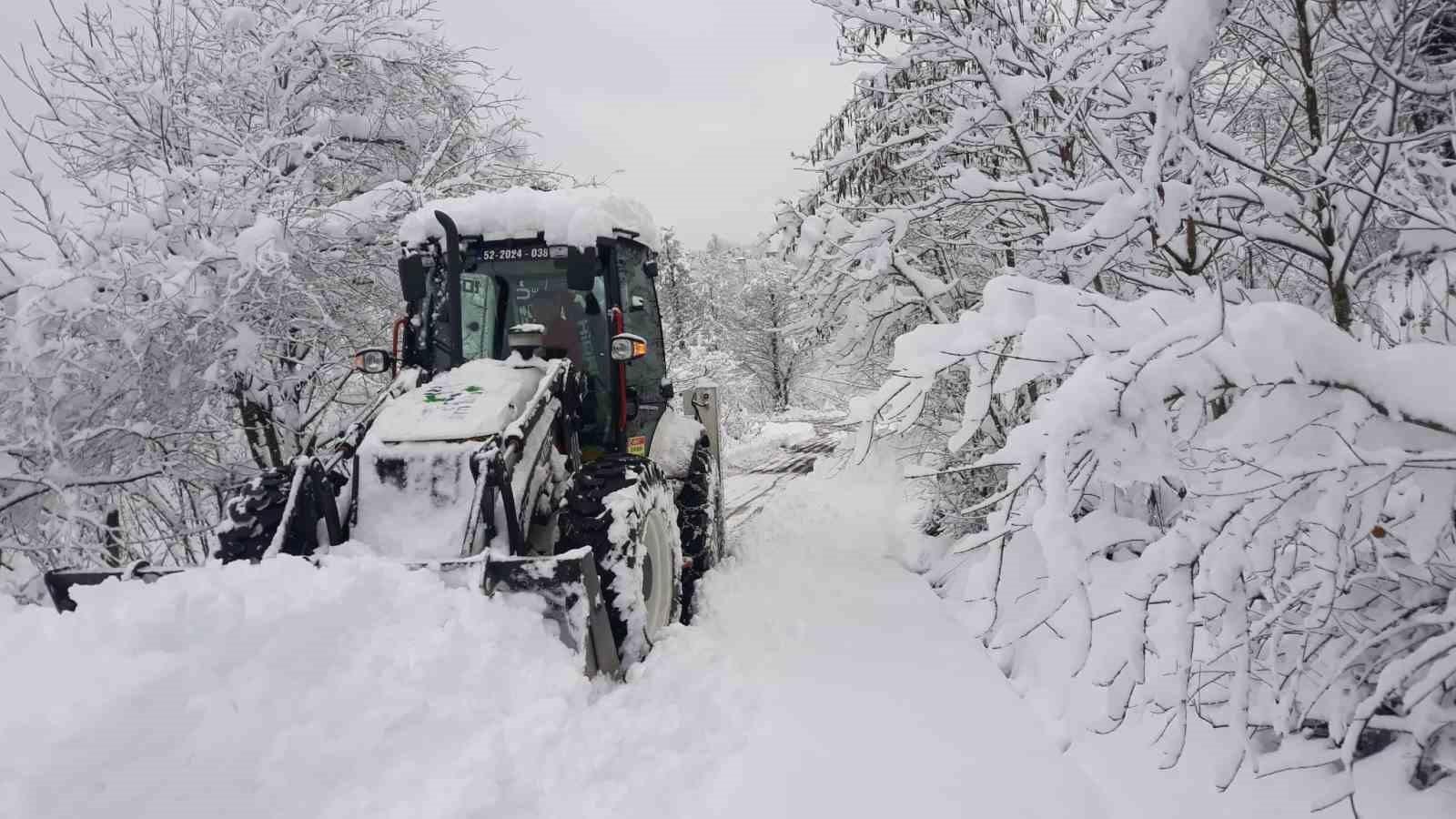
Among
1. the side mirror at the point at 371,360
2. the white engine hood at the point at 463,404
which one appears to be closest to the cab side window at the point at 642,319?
the white engine hood at the point at 463,404

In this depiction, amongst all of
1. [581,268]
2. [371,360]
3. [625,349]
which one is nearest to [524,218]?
[581,268]

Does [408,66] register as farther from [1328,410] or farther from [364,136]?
[1328,410]

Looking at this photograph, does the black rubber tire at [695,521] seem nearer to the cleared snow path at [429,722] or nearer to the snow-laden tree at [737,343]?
the cleared snow path at [429,722]

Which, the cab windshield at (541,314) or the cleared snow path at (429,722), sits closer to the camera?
the cleared snow path at (429,722)

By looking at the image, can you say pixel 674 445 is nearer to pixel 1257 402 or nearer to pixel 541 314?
pixel 541 314

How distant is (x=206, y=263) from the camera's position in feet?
17.9

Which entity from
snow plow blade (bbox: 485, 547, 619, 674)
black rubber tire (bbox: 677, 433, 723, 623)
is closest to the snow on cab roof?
black rubber tire (bbox: 677, 433, 723, 623)

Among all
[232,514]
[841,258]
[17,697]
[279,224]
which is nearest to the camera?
[17,697]

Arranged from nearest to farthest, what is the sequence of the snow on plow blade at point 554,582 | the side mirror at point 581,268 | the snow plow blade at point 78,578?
the snow on plow blade at point 554,582
the snow plow blade at point 78,578
the side mirror at point 581,268

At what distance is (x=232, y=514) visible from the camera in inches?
157

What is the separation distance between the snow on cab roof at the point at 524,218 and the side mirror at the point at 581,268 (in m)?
0.07

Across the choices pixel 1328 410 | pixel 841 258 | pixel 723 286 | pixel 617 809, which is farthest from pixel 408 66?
pixel 723 286

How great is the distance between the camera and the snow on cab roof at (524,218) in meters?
5.14

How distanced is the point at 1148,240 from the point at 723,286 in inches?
2273
